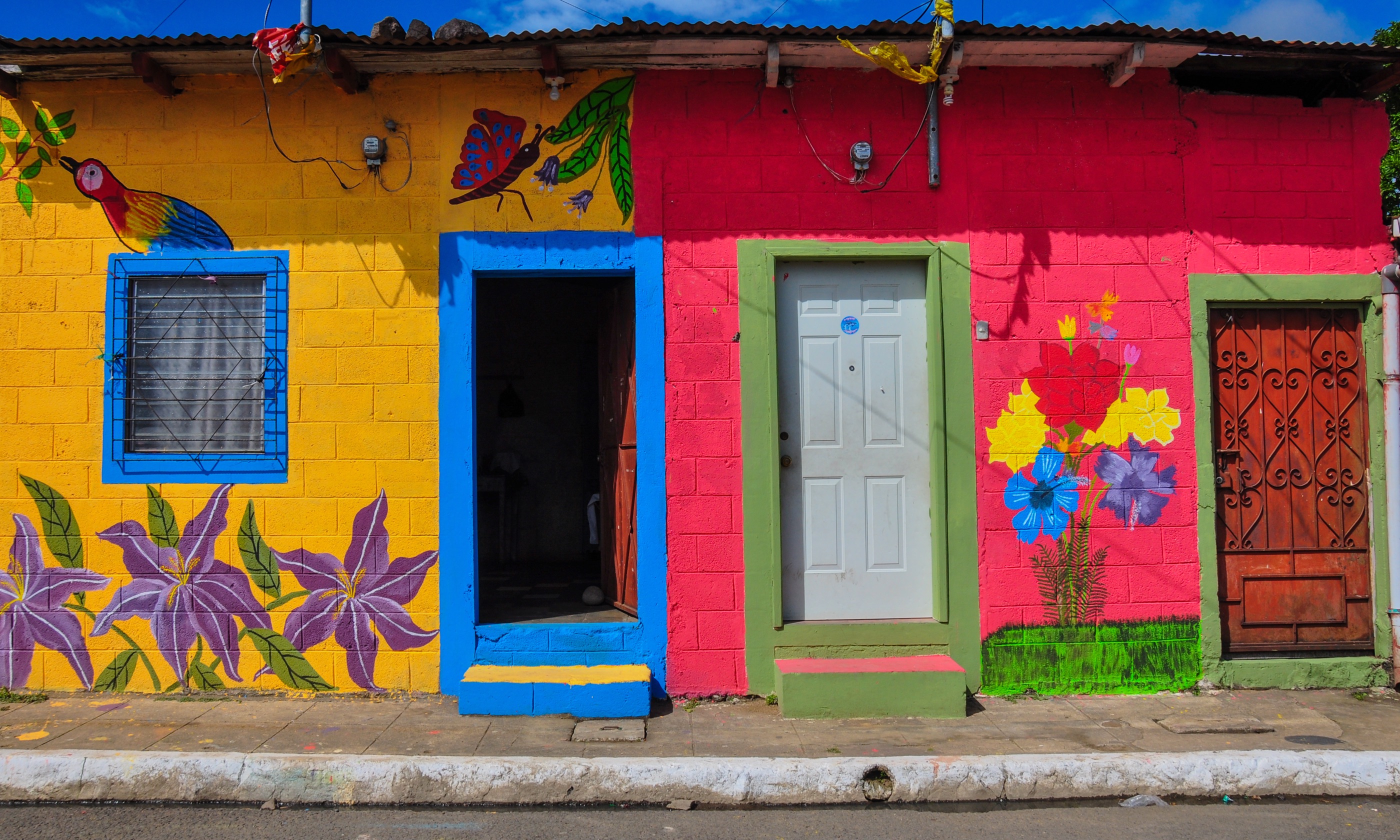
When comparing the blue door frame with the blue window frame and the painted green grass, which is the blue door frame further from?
the painted green grass

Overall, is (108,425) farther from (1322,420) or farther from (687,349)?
(1322,420)

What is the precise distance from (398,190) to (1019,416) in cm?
405

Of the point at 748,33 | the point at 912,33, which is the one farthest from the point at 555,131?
the point at 912,33

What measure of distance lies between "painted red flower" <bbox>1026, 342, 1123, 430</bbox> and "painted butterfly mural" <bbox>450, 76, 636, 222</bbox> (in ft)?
8.91

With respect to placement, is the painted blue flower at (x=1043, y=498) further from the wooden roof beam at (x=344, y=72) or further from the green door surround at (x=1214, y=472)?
the wooden roof beam at (x=344, y=72)

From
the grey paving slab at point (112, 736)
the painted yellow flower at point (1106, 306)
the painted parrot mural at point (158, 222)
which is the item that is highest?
the painted parrot mural at point (158, 222)

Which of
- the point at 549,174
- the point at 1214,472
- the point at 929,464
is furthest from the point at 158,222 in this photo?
the point at 1214,472

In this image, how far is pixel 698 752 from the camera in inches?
172

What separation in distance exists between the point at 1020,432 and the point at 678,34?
3.10 metres

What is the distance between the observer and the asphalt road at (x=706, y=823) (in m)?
3.62

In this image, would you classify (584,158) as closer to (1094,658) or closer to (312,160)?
(312,160)

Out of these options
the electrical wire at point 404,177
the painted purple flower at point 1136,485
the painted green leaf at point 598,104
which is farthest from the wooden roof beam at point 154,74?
the painted purple flower at point 1136,485

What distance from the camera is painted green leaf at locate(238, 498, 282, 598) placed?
5297mm

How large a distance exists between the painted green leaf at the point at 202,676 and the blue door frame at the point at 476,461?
4.48ft
